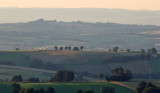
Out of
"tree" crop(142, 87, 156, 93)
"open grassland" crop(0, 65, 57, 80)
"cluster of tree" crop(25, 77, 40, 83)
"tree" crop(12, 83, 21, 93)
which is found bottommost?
"tree" crop(142, 87, 156, 93)

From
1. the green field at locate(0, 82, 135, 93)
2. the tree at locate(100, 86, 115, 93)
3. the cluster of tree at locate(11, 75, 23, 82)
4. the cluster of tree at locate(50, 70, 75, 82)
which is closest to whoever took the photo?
the tree at locate(100, 86, 115, 93)

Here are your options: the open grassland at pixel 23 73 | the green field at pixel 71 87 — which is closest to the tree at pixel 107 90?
the green field at pixel 71 87

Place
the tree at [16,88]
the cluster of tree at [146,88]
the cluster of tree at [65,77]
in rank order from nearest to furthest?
the cluster of tree at [146,88]
the tree at [16,88]
the cluster of tree at [65,77]

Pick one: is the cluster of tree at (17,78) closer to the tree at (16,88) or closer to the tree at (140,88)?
the tree at (16,88)

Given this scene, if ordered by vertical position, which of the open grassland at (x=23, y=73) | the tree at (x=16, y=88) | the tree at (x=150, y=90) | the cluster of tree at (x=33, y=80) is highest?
the open grassland at (x=23, y=73)

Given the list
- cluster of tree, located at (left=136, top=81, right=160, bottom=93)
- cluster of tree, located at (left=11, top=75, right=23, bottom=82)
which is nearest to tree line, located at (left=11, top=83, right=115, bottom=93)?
cluster of tree, located at (left=136, top=81, right=160, bottom=93)

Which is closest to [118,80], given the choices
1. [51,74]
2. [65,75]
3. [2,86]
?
[65,75]

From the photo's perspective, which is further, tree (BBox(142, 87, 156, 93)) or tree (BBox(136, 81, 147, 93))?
tree (BBox(136, 81, 147, 93))

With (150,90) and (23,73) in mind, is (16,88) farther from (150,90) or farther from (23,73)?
(23,73)

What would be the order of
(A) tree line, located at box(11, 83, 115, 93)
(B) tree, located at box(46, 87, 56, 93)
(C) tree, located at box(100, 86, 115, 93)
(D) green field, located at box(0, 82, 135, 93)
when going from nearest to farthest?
(A) tree line, located at box(11, 83, 115, 93) < (B) tree, located at box(46, 87, 56, 93) < (C) tree, located at box(100, 86, 115, 93) < (D) green field, located at box(0, 82, 135, 93)

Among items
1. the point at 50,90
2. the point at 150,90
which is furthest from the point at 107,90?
the point at 50,90

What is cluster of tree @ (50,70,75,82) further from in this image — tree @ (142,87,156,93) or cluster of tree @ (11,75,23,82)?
tree @ (142,87,156,93)

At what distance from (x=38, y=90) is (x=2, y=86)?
537 inches

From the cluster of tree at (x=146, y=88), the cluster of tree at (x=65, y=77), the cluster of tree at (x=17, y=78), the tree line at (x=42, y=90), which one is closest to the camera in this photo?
the tree line at (x=42, y=90)
